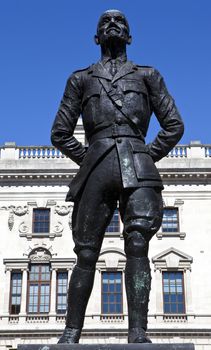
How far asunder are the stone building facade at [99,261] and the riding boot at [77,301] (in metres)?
25.6

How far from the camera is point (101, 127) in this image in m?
5.79

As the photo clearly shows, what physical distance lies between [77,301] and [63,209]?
27.6 m

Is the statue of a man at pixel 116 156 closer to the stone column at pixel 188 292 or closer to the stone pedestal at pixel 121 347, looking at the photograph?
the stone pedestal at pixel 121 347

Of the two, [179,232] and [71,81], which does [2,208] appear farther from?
[71,81]

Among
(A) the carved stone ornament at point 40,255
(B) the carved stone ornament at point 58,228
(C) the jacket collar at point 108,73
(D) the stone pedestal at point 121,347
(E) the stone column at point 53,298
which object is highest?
(B) the carved stone ornament at point 58,228

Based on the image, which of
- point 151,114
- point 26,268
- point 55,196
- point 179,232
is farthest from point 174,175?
point 151,114

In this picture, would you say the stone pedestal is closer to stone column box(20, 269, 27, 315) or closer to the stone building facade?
the stone building facade

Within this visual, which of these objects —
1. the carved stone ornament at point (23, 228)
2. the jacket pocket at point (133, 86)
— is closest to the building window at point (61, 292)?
the carved stone ornament at point (23, 228)

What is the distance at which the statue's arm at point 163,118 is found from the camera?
19.3 feet

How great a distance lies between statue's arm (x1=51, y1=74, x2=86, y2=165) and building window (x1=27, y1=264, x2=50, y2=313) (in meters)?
26.5

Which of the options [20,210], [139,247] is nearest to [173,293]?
[20,210]

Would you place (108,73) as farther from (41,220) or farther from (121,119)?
(41,220)

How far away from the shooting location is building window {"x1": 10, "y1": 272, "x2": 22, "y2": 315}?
31656mm

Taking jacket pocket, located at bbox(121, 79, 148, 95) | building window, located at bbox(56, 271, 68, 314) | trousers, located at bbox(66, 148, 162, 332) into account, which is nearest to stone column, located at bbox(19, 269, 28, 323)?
building window, located at bbox(56, 271, 68, 314)
